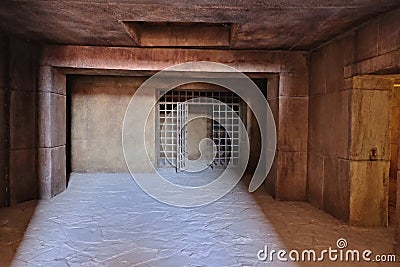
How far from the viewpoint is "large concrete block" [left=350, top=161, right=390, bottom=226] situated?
341 centimetres

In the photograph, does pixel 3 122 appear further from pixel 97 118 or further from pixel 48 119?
pixel 97 118

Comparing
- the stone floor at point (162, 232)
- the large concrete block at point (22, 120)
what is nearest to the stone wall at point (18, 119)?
the large concrete block at point (22, 120)

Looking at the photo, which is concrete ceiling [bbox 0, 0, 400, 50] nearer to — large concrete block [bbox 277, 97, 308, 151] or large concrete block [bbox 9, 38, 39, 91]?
large concrete block [bbox 9, 38, 39, 91]

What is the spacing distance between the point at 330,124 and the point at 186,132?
378cm

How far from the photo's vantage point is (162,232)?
10.6 feet

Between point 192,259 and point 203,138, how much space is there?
6.46m

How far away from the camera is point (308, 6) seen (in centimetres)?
269

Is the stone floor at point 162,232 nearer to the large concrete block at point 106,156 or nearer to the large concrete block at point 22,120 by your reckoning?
the large concrete block at point 22,120

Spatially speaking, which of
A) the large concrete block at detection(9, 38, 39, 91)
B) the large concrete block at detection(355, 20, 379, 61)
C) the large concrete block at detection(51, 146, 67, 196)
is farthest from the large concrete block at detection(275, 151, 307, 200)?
the large concrete block at detection(9, 38, 39, 91)

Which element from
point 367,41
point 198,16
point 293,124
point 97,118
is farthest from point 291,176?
point 97,118

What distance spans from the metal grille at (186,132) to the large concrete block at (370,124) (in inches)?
159

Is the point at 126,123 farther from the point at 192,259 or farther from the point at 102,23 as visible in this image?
the point at 192,259

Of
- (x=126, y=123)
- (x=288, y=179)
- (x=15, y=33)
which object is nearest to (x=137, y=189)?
(x=126, y=123)

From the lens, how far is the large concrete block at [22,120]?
13.4ft
